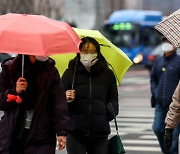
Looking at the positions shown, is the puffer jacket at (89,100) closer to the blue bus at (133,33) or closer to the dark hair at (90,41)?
the dark hair at (90,41)

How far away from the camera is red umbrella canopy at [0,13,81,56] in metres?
6.09

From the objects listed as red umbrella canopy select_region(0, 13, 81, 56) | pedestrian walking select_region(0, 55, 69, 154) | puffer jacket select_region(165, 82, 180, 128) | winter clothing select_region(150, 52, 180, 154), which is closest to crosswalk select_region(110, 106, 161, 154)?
winter clothing select_region(150, 52, 180, 154)

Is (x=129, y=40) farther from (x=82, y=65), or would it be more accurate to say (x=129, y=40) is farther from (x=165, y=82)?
(x=82, y=65)

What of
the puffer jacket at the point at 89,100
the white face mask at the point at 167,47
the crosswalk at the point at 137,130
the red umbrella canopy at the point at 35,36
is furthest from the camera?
the crosswalk at the point at 137,130

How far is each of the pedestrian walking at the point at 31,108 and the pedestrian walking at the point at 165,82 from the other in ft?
11.3

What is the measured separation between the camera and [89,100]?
7230 mm

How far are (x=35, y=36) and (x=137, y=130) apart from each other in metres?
8.95

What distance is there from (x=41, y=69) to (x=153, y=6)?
374 feet

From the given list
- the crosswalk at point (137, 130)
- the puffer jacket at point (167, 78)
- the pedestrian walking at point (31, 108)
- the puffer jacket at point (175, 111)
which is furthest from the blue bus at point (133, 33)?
the pedestrian walking at point (31, 108)

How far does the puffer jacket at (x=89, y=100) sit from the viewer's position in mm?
7230

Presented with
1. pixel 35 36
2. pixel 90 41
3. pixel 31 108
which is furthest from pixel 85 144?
pixel 35 36

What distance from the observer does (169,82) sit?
9.77 metres

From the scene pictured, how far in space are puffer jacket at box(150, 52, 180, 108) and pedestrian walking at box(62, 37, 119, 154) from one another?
8.27 feet

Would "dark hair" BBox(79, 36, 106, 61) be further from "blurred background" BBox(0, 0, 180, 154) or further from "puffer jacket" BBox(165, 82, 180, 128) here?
"blurred background" BBox(0, 0, 180, 154)
